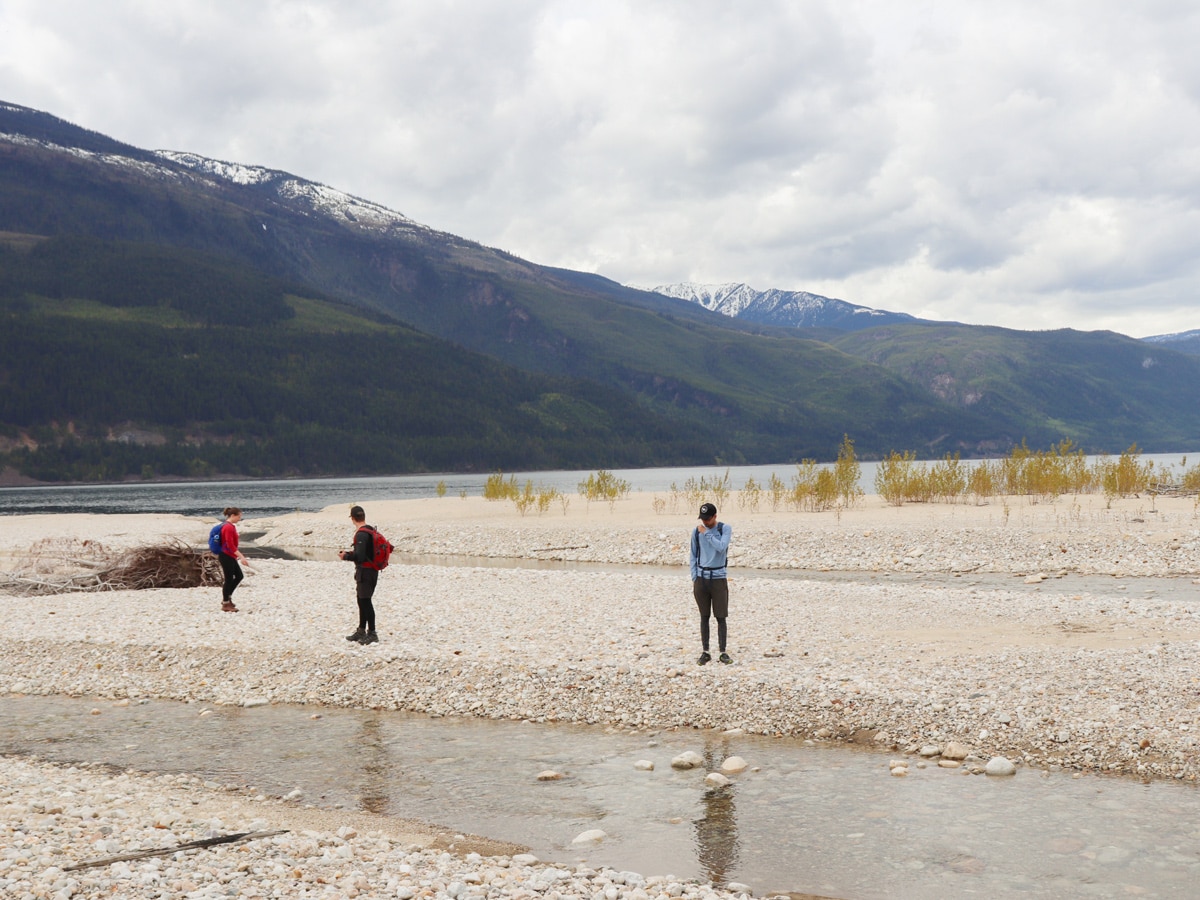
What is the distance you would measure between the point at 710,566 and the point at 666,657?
84.7 inches

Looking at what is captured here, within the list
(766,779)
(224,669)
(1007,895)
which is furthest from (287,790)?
(1007,895)

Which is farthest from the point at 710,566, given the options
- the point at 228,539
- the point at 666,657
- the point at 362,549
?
the point at 228,539

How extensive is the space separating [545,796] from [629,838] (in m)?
1.58

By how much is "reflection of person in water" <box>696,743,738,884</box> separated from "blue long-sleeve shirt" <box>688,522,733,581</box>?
4.58 m

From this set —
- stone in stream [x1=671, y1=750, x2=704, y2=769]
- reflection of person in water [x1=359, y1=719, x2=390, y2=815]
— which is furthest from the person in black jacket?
stone in stream [x1=671, y1=750, x2=704, y2=769]

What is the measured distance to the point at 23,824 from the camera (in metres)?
8.50

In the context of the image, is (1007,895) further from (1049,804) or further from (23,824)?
(23,824)

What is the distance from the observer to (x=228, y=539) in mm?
21469

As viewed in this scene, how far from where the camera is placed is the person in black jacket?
16.7 metres

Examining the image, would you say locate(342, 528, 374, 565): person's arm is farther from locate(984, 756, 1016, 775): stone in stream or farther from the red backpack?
locate(984, 756, 1016, 775): stone in stream

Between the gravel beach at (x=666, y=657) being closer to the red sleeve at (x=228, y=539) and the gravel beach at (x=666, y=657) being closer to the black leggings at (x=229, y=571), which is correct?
the black leggings at (x=229, y=571)

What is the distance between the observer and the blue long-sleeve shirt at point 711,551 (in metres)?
14.2

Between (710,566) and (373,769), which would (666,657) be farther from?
(373,769)

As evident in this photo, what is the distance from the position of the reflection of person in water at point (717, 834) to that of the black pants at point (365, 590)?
8.82 meters
